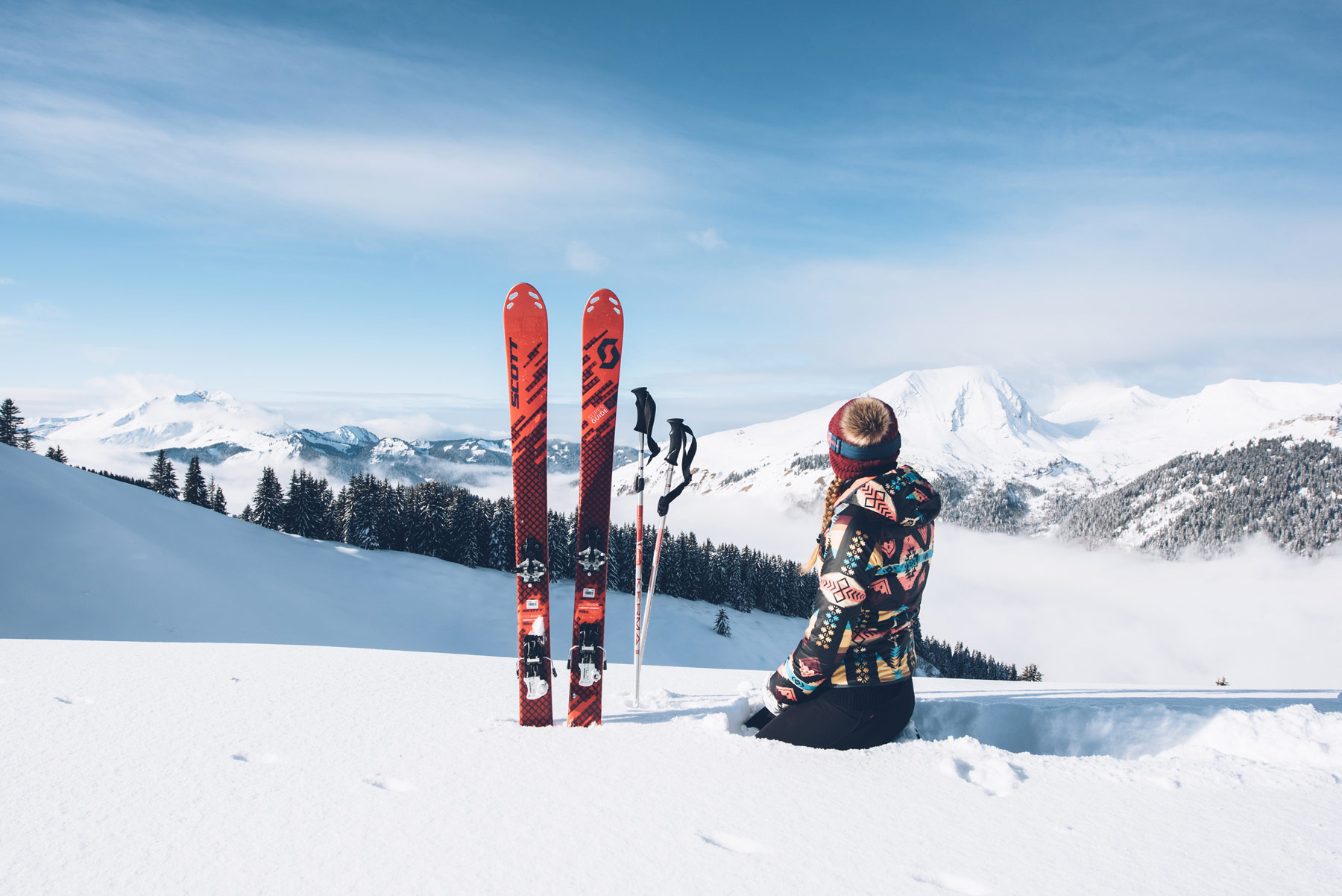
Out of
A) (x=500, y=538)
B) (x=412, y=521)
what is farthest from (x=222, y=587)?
(x=500, y=538)

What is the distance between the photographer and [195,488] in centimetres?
4134

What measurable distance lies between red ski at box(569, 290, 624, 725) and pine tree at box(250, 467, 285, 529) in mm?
42181

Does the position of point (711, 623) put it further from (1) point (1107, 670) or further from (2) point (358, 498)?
(1) point (1107, 670)

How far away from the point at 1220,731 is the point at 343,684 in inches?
231

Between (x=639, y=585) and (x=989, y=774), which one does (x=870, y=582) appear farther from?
(x=639, y=585)

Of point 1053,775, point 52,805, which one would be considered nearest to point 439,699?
point 52,805

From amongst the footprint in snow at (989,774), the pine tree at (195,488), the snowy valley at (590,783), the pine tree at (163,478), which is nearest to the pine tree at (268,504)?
the pine tree at (195,488)

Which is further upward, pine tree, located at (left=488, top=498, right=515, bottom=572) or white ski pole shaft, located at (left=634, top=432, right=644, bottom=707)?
white ski pole shaft, located at (left=634, top=432, right=644, bottom=707)

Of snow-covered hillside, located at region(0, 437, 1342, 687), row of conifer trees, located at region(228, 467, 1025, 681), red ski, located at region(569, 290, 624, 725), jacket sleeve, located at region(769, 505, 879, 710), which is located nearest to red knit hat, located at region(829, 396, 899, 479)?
jacket sleeve, located at region(769, 505, 879, 710)

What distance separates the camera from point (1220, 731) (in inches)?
148

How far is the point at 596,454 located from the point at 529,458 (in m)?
0.49

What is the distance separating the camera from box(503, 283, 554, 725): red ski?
14.2 ft

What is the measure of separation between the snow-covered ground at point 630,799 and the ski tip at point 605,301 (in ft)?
9.60

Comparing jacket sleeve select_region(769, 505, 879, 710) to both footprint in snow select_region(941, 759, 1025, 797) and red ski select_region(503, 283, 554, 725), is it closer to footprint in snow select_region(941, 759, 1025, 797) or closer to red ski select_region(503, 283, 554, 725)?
footprint in snow select_region(941, 759, 1025, 797)
